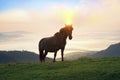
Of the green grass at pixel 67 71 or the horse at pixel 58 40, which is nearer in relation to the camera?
the green grass at pixel 67 71

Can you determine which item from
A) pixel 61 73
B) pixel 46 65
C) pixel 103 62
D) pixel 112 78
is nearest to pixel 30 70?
pixel 46 65

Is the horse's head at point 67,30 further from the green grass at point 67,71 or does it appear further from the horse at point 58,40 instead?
the green grass at point 67,71

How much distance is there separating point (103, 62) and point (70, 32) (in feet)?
24.4

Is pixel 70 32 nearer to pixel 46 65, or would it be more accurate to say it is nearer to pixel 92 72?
pixel 46 65

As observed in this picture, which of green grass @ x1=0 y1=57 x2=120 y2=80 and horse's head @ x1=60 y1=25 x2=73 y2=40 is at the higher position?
horse's head @ x1=60 y1=25 x2=73 y2=40

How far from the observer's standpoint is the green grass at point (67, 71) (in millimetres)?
30703

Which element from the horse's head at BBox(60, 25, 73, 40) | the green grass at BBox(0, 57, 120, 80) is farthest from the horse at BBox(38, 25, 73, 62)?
the green grass at BBox(0, 57, 120, 80)

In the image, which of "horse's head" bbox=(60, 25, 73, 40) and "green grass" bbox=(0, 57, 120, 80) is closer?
"green grass" bbox=(0, 57, 120, 80)

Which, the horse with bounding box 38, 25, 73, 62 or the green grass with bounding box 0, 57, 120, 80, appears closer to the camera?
the green grass with bounding box 0, 57, 120, 80

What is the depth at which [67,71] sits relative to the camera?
108 ft

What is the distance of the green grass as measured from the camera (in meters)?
30.7

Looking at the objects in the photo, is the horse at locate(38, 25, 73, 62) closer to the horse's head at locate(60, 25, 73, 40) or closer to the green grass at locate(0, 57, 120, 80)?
the horse's head at locate(60, 25, 73, 40)

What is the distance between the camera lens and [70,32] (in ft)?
140

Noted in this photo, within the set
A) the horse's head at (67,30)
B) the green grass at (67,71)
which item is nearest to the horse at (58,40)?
the horse's head at (67,30)
